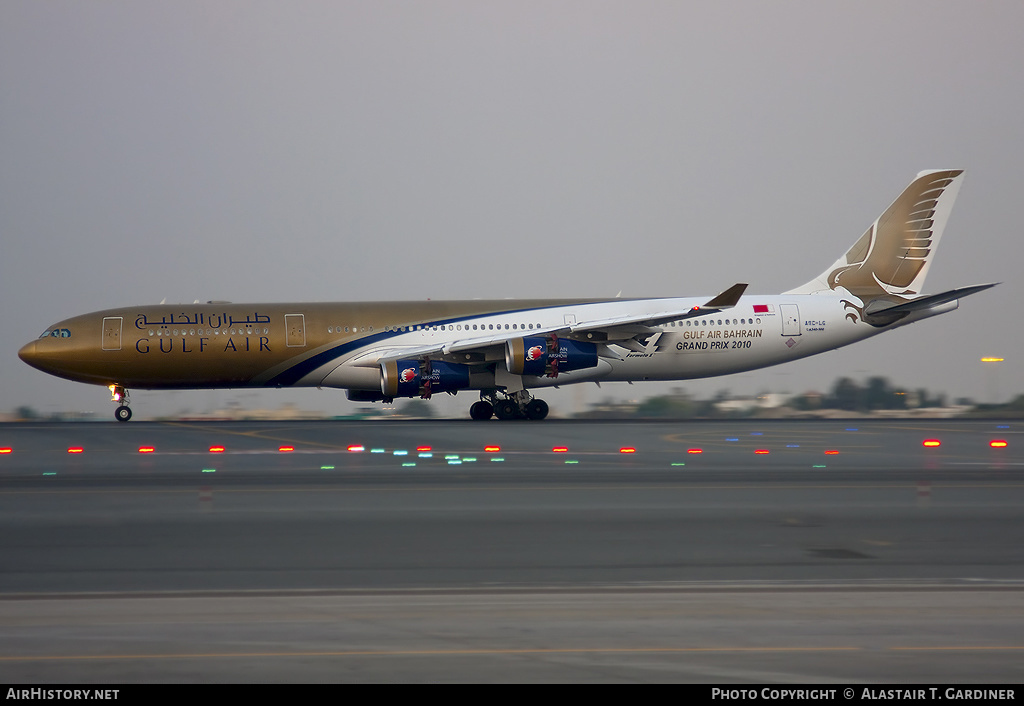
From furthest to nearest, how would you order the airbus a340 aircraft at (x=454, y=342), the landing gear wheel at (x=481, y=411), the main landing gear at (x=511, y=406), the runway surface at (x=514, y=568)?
1. the landing gear wheel at (x=481, y=411)
2. the main landing gear at (x=511, y=406)
3. the airbus a340 aircraft at (x=454, y=342)
4. the runway surface at (x=514, y=568)

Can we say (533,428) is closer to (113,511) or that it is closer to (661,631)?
(113,511)

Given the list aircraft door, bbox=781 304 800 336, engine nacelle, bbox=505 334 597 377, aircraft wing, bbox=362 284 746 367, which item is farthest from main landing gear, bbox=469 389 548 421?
aircraft door, bbox=781 304 800 336

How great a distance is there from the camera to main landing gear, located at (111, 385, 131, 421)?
3278 cm

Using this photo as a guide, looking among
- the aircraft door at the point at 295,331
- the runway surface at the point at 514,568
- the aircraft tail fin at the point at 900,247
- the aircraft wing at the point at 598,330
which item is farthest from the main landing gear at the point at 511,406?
the runway surface at the point at 514,568

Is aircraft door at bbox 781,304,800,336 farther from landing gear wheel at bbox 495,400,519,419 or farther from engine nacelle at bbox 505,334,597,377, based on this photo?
landing gear wheel at bbox 495,400,519,419

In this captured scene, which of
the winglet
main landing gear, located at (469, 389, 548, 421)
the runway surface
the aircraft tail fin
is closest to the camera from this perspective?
the runway surface

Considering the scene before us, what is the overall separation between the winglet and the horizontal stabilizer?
6.72 metres

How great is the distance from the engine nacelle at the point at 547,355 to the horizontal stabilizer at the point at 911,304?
10.00m

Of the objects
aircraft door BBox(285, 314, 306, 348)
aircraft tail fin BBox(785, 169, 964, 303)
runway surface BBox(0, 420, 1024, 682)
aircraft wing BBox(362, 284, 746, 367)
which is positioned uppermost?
aircraft tail fin BBox(785, 169, 964, 303)

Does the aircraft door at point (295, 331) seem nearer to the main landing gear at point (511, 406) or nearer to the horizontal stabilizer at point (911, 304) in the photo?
the main landing gear at point (511, 406)

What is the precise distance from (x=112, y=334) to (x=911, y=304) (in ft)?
A: 82.3

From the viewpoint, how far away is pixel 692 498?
13445mm

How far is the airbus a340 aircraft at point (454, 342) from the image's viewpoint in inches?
1211
